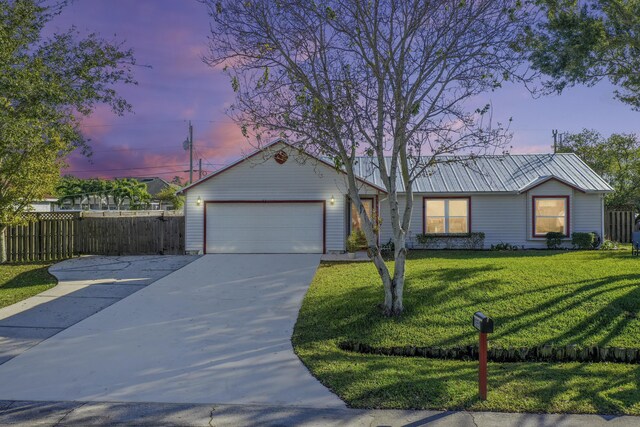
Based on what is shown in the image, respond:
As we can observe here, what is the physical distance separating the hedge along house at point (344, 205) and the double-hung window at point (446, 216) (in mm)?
42

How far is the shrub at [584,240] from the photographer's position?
16641 millimetres

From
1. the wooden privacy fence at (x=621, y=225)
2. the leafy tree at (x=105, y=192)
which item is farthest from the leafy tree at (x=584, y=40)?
the leafy tree at (x=105, y=192)

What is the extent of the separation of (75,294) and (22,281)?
9.70ft

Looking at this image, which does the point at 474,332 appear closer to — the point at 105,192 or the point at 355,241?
the point at 355,241

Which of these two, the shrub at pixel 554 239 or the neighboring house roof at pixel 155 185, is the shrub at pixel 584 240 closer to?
the shrub at pixel 554 239

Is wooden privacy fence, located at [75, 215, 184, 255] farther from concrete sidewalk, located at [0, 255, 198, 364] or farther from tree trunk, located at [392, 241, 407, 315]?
tree trunk, located at [392, 241, 407, 315]

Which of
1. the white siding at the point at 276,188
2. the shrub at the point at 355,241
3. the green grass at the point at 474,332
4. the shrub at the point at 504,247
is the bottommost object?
the green grass at the point at 474,332

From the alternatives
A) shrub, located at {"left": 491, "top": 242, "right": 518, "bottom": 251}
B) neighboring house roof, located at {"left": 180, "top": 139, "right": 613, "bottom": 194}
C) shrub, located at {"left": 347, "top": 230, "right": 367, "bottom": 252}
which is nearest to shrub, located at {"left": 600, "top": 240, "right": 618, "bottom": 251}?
neighboring house roof, located at {"left": 180, "top": 139, "right": 613, "bottom": 194}

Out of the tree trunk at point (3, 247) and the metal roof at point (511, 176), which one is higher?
the metal roof at point (511, 176)

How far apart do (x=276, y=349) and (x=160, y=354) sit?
1.67 metres

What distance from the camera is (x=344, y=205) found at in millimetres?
15953

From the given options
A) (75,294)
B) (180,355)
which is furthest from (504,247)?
(75,294)

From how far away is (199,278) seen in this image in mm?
11703

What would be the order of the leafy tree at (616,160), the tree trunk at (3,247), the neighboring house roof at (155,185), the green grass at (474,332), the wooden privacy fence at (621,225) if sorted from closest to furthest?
the green grass at (474,332) → the tree trunk at (3,247) → the wooden privacy fence at (621,225) → the leafy tree at (616,160) → the neighboring house roof at (155,185)
